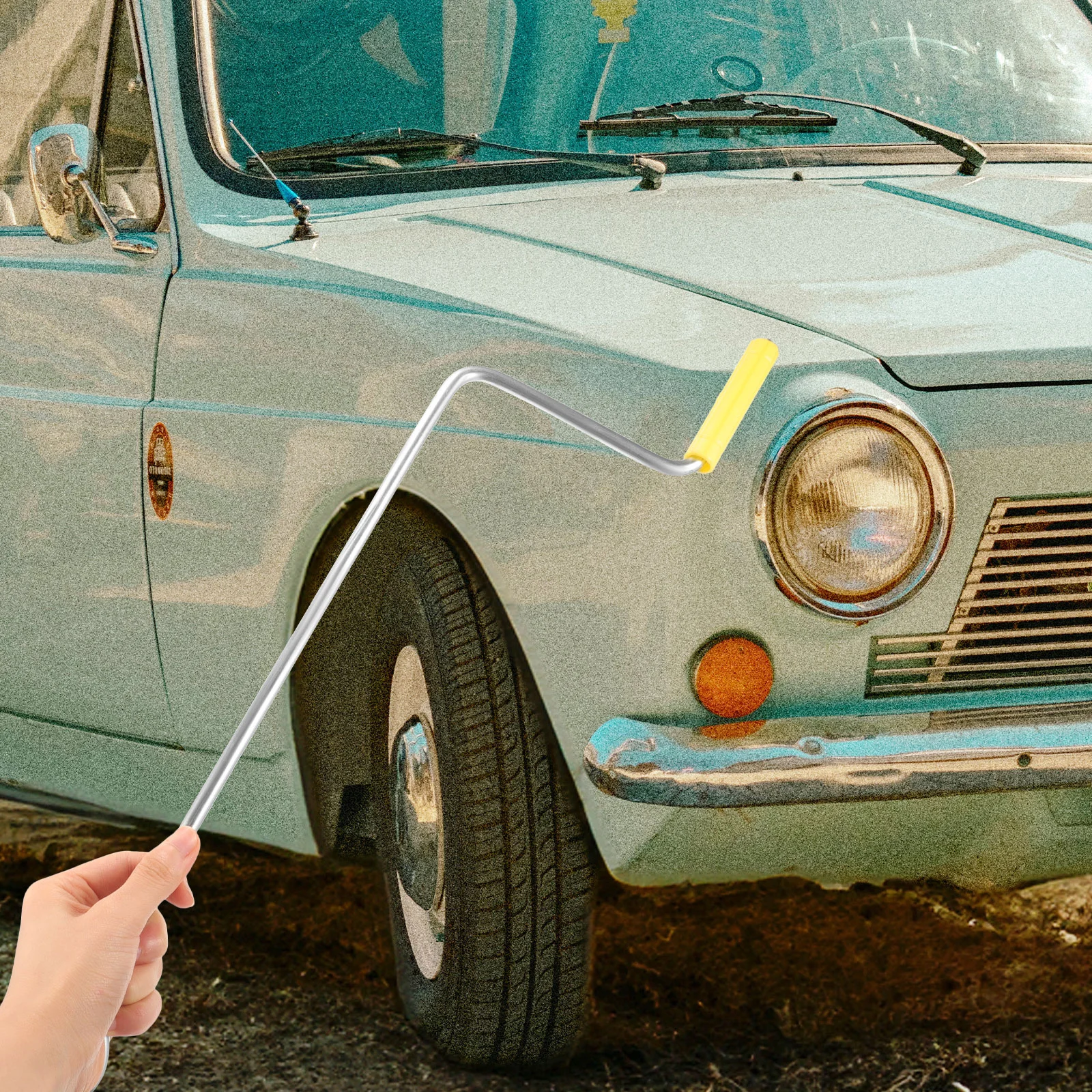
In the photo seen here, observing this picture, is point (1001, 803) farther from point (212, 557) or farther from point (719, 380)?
point (212, 557)

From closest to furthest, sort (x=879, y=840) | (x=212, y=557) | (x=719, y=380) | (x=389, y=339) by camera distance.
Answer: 1. (x=719, y=380)
2. (x=879, y=840)
3. (x=389, y=339)
4. (x=212, y=557)

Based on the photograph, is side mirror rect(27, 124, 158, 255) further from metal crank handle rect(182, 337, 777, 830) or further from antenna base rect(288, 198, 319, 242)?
metal crank handle rect(182, 337, 777, 830)

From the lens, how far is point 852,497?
2258 millimetres

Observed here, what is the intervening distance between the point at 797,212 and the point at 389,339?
72 centimetres


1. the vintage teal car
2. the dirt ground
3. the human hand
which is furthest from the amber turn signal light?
the human hand

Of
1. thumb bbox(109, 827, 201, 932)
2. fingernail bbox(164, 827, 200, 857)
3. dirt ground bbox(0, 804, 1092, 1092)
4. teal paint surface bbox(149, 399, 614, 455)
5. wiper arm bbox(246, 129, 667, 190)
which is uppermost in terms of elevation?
→ wiper arm bbox(246, 129, 667, 190)

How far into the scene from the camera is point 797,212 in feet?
9.39

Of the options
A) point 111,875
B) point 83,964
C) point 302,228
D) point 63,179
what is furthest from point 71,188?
point 83,964

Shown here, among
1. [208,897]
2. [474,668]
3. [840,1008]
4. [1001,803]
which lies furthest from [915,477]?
[208,897]

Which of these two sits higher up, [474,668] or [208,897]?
[474,668]

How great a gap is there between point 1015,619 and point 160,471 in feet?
4.45

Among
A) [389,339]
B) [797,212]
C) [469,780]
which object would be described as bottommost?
[469,780]

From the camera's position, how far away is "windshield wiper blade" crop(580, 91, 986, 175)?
10.3 ft

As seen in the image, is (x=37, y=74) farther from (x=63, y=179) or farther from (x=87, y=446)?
(x=87, y=446)
